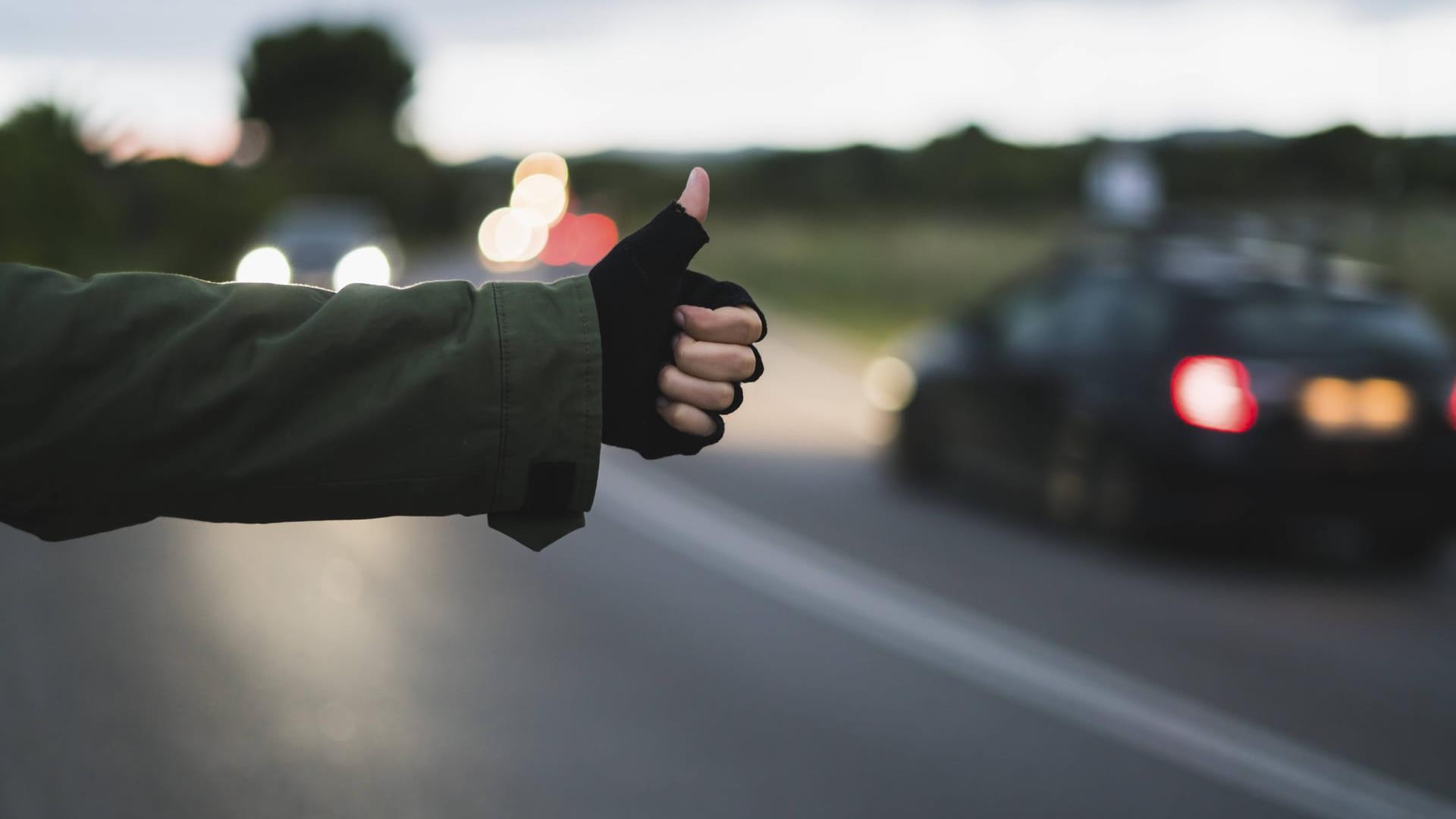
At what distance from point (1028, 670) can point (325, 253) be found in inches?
828

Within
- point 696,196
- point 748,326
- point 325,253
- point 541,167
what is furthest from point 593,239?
point 541,167

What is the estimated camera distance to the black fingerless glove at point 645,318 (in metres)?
2.04

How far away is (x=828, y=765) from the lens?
4992mm

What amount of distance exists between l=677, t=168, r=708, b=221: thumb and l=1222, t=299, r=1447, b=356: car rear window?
22.1 ft

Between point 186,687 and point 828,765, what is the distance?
2.29 metres

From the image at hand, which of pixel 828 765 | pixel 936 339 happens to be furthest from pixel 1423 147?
pixel 828 765

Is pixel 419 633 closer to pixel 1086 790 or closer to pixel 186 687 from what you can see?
pixel 186 687

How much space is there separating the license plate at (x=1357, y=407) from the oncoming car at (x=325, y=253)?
16.0 meters

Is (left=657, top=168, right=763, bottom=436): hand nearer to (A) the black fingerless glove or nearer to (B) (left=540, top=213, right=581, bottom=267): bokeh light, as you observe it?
(A) the black fingerless glove

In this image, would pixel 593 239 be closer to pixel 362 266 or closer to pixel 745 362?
pixel 362 266

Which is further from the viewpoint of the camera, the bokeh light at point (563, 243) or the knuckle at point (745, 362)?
the bokeh light at point (563, 243)

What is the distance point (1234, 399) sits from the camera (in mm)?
8305

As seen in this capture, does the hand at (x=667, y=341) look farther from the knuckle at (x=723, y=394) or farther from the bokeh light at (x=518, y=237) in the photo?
the bokeh light at (x=518, y=237)

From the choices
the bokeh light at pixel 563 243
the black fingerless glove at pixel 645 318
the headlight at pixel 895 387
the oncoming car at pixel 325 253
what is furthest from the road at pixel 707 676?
the oncoming car at pixel 325 253
